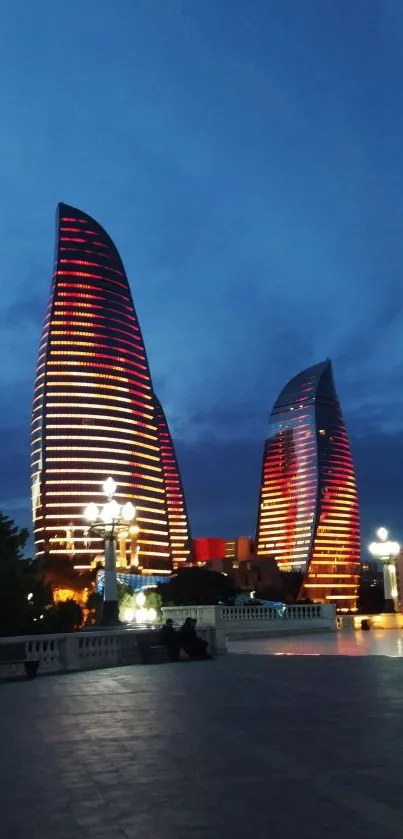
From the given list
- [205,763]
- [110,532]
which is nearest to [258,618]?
[110,532]

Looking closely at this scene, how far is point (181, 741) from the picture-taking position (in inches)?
374

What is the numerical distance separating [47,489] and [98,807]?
176966 mm

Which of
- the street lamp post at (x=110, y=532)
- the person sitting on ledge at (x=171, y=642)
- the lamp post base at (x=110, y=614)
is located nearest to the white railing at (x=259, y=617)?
the street lamp post at (x=110, y=532)

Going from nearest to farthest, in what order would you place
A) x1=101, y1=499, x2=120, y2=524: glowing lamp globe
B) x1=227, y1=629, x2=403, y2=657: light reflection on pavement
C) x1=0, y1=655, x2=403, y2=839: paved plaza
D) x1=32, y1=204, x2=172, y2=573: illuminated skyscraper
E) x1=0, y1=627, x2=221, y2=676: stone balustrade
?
1. x1=0, y1=655, x2=403, y2=839: paved plaza
2. x1=0, y1=627, x2=221, y2=676: stone balustrade
3. x1=227, y1=629, x2=403, y2=657: light reflection on pavement
4. x1=101, y1=499, x2=120, y2=524: glowing lamp globe
5. x1=32, y1=204, x2=172, y2=573: illuminated skyscraper

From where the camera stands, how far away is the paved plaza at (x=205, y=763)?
5910mm

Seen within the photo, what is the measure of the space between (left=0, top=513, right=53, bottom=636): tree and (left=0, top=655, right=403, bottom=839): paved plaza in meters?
19.8

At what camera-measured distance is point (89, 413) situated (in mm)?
183250

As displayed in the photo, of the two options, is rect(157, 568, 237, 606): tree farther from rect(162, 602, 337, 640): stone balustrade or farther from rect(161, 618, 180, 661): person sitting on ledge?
rect(161, 618, 180, 661): person sitting on ledge

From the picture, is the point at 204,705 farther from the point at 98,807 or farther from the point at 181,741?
the point at 98,807

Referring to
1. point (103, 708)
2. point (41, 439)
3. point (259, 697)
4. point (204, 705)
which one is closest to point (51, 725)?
point (103, 708)

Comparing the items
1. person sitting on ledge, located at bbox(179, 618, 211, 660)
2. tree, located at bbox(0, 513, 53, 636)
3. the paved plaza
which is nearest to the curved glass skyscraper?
tree, located at bbox(0, 513, 53, 636)

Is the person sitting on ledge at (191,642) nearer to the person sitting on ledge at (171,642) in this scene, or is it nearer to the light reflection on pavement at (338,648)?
the person sitting on ledge at (171,642)

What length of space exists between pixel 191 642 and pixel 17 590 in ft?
42.6

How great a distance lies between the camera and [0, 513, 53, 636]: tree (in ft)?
114
